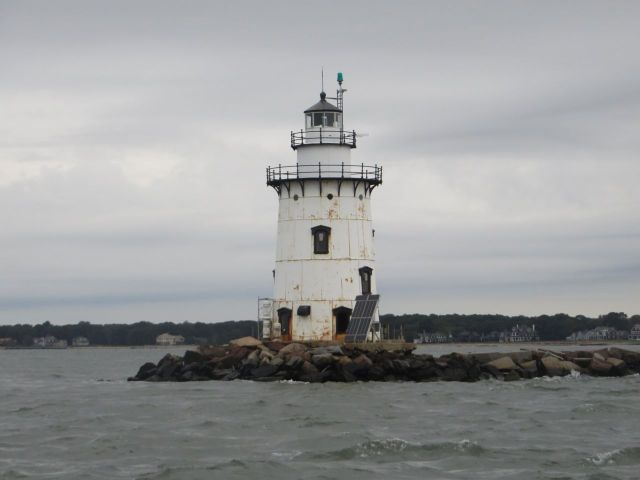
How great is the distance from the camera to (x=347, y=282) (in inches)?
1455

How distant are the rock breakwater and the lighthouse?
4.26 feet

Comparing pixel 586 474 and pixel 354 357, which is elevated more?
pixel 354 357

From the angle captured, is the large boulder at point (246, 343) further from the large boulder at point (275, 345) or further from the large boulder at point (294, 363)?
the large boulder at point (294, 363)

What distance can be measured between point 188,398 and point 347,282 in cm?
847

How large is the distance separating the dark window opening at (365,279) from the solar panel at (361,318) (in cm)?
58

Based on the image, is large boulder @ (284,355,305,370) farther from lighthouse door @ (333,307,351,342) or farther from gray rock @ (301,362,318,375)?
lighthouse door @ (333,307,351,342)

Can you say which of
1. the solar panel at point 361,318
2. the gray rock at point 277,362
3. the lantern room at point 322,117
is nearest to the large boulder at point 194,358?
the gray rock at point 277,362

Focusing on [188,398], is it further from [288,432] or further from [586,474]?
[586,474]

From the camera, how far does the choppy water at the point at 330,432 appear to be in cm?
1934

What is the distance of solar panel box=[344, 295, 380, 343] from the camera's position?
118 ft

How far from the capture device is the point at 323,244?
37094 millimetres

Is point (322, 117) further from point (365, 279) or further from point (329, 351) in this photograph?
point (329, 351)

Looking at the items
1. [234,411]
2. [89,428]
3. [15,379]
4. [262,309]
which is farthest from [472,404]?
[15,379]

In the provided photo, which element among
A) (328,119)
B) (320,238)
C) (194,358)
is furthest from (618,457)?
(328,119)
